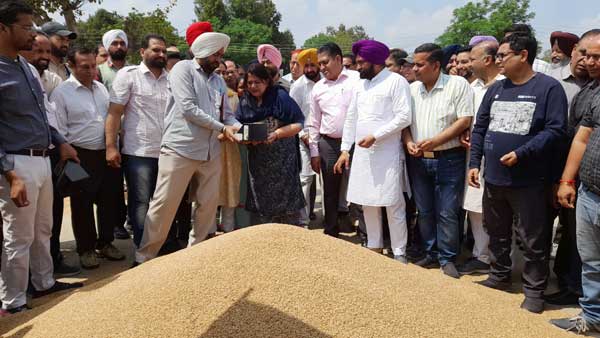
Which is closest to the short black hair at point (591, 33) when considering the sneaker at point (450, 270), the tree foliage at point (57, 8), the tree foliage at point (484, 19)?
the sneaker at point (450, 270)

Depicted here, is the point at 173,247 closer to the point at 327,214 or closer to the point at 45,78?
the point at 327,214

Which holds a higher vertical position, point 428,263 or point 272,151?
point 272,151

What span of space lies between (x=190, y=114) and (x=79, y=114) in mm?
858

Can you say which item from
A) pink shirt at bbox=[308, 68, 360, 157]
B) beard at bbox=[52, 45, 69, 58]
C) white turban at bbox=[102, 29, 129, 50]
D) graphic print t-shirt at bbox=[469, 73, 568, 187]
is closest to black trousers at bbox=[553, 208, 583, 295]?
graphic print t-shirt at bbox=[469, 73, 568, 187]

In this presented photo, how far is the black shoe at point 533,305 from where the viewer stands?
9.45 ft

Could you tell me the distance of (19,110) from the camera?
264 centimetres

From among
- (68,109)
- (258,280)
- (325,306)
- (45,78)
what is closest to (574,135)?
(325,306)

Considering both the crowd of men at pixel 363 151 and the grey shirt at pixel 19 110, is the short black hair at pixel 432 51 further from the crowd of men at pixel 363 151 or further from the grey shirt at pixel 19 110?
the grey shirt at pixel 19 110

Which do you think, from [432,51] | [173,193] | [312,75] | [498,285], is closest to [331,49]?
[312,75]

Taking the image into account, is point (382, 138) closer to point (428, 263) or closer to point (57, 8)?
point (428, 263)

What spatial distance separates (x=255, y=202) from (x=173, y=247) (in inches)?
33.4

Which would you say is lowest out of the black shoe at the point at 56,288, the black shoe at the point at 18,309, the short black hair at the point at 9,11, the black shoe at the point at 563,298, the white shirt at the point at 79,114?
the black shoe at the point at 563,298

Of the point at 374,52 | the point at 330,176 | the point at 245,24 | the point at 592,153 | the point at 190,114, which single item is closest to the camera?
the point at 592,153

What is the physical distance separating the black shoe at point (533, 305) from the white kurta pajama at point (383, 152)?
994mm
